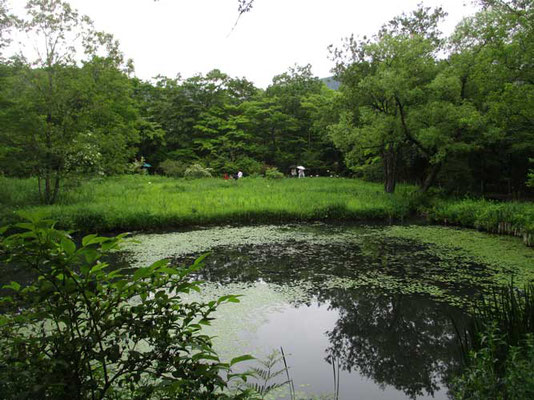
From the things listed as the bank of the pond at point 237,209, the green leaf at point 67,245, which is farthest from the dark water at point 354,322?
the bank of the pond at point 237,209

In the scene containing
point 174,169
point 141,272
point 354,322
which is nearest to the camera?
point 141,272

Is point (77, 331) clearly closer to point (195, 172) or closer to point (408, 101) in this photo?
point (408, 101)

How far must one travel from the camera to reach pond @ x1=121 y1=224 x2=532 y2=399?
332 centimetres

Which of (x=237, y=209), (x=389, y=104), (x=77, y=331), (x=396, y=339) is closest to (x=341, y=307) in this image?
(x=396, y=339)

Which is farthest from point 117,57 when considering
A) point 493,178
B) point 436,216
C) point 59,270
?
point 493,178

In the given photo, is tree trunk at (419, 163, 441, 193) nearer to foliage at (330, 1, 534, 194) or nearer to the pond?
foliage at (330, 1, 534, 194)

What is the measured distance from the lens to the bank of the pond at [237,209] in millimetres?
9008

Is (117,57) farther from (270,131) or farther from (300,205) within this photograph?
(270,131)

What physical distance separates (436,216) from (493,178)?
704cm

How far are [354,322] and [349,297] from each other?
0.76m

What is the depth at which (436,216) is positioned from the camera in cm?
1078

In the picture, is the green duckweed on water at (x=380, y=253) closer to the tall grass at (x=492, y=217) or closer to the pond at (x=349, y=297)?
the pond at (x=349, y=297)

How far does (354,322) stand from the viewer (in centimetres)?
435

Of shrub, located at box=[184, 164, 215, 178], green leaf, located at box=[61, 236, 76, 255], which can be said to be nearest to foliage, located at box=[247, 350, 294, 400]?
green leaf, located at box=[61, 236, 76, 255]
